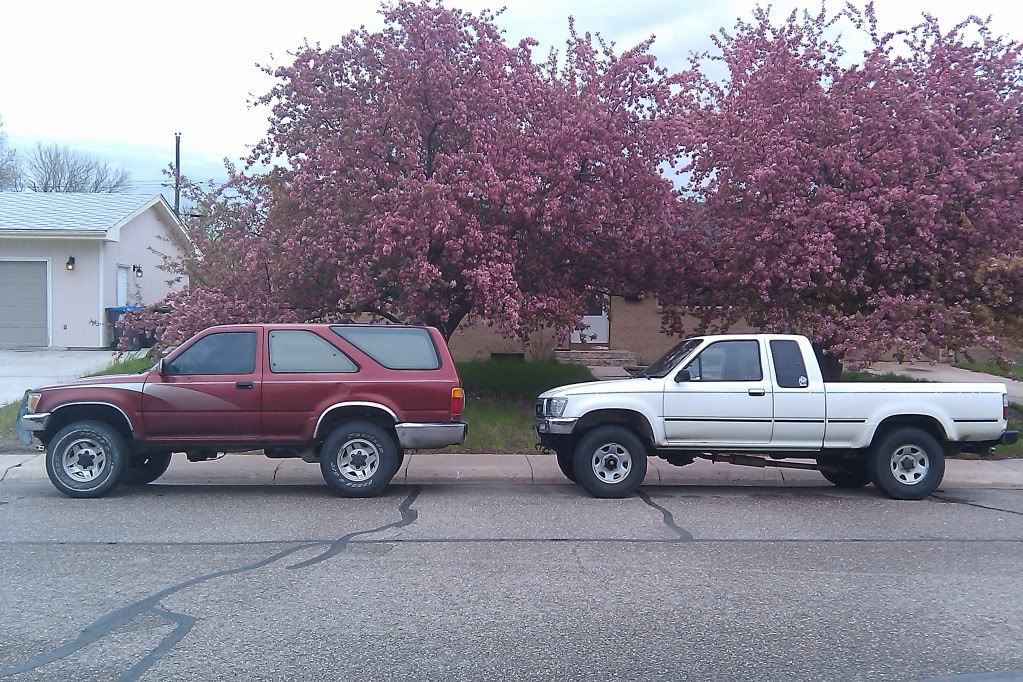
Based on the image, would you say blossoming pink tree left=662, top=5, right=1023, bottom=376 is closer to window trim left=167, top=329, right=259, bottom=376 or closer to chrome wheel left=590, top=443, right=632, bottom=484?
chrome wheel left=590, top=443, right=632, bottom=484

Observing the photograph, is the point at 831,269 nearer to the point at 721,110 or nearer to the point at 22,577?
the point at 721,110

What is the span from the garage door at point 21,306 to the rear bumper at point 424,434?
772 inches

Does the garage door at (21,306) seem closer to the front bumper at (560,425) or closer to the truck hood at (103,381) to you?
the truck hood at (103,381)

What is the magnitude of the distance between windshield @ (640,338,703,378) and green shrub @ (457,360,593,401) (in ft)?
19.2

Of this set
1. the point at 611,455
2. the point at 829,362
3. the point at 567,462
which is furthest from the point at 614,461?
the point at 829,362

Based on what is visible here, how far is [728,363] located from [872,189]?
4544 mm

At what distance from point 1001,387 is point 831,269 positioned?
3300 mm

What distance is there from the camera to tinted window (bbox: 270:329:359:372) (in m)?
10.5

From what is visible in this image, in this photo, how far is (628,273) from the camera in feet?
50.1

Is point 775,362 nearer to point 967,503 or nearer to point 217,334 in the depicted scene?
point 967,503

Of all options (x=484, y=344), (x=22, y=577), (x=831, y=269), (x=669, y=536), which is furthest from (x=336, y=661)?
(x=484, y=344)

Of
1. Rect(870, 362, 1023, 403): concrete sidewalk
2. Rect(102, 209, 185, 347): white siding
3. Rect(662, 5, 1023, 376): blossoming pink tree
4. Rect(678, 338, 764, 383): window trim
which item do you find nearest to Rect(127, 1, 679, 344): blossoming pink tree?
Rect(662, 5, 1023, 376): blossoming pink tree

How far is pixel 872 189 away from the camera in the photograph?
44.3 ft

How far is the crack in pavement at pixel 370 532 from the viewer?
760cm
